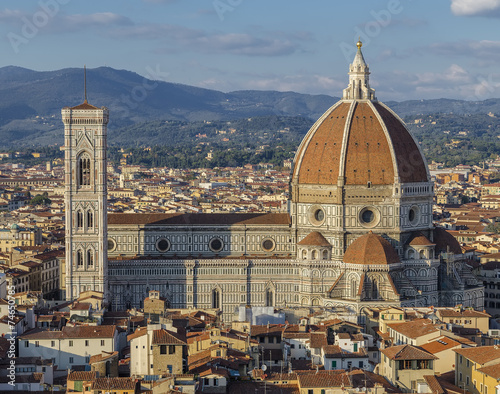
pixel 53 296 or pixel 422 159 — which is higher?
pixel 422 159

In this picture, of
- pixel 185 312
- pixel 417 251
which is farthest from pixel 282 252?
pixel 185 312

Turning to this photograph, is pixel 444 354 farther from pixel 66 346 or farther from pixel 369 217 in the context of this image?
pixel 369 217

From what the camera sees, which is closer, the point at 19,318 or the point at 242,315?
the point at 19,318

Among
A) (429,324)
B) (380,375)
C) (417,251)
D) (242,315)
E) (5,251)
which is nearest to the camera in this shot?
(380,375)

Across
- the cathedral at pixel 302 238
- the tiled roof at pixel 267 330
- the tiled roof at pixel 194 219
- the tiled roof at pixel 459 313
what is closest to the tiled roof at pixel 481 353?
the tiled roof at pixel 267 330

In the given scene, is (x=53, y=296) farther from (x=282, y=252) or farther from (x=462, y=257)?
(x=462, y=257)

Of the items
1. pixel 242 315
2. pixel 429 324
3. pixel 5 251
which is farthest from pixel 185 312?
pixel 5 251

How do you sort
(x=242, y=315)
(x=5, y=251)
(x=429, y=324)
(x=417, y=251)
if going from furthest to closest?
(x=5, y=251), (x=417, y=251), (x=242, y=315), (x=429, y=324)
